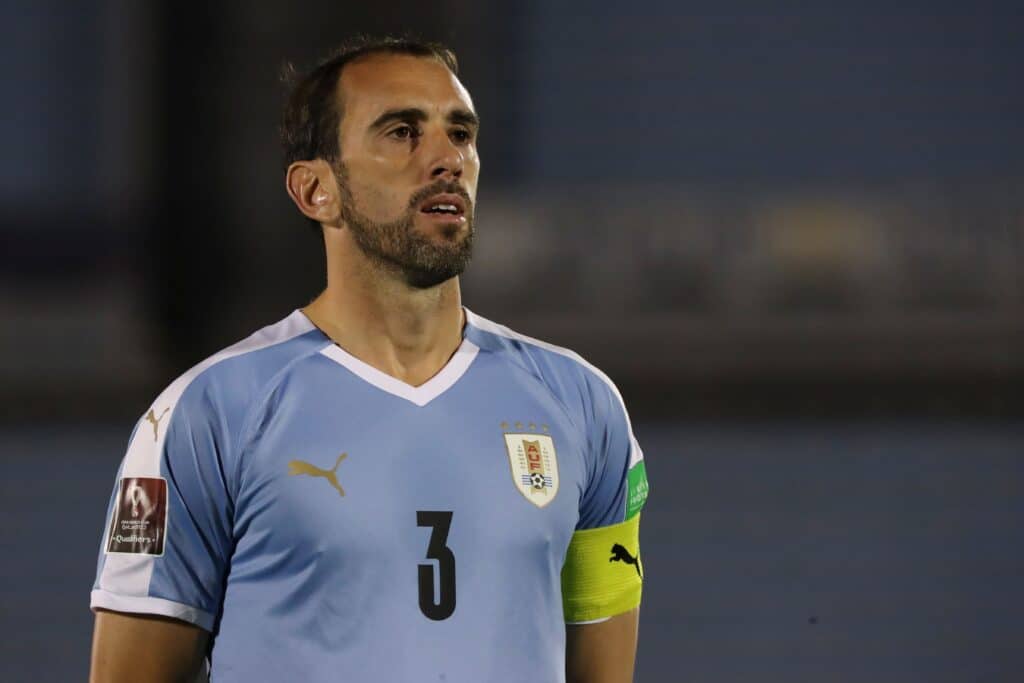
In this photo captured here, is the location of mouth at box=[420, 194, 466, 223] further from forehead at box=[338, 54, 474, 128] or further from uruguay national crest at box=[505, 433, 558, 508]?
uruguay national crest at box=[505, 433, 558, 508]

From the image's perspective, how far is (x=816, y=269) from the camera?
622 inches

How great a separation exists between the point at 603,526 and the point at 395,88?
0.77m

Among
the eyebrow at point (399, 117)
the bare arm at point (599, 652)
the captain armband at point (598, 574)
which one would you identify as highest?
the eyebrow at point (399, 117)

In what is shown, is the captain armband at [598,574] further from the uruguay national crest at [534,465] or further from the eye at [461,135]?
the eye at [461,135]

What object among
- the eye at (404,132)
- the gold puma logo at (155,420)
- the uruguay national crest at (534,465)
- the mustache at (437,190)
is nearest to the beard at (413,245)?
the mustache at (437,190)

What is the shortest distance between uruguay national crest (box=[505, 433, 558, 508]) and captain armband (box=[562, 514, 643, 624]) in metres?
0.15

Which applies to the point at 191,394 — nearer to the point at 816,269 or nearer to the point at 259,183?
the point at 259,183

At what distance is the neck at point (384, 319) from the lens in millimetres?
2166

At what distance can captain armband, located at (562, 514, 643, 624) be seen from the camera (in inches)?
87.5

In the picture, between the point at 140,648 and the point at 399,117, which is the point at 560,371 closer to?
the point at 399,117

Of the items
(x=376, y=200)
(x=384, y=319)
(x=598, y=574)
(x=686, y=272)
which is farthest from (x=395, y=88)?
(x=686, y=272)

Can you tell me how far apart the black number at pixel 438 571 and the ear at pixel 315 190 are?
1.69ft

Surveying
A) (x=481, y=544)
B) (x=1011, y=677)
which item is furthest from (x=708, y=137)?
(x=481, y=544)

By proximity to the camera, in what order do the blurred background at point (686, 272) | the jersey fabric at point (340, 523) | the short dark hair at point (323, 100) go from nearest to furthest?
the jersey fabric at point (340, 523)
the short dark hair at point (323, 100)
the blurred background at point (686, 272)
